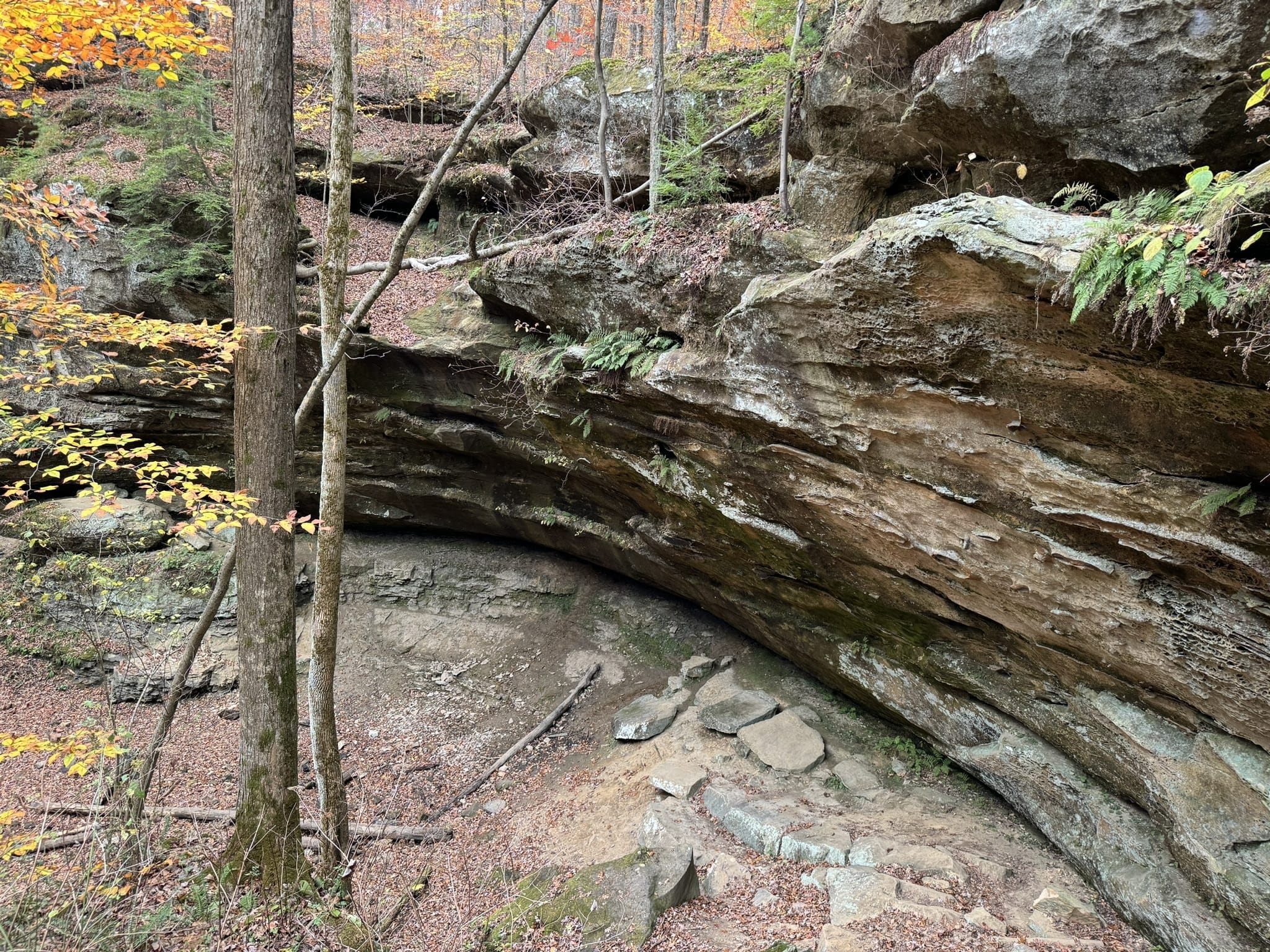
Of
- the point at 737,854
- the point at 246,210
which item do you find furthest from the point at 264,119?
the point at 737,854

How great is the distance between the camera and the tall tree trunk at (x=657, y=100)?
8.69 m

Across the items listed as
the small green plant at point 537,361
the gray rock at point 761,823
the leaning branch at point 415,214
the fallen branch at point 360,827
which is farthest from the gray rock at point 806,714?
the leaning branch at point 415,214

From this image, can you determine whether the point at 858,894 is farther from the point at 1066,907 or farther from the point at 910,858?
the point at 1066,907

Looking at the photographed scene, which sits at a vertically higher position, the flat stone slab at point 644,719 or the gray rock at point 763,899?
the gray rock at point 763,899

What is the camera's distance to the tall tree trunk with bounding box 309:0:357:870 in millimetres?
6004

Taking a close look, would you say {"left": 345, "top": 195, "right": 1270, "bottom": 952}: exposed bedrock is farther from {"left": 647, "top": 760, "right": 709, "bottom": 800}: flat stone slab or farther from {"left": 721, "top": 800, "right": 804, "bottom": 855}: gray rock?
{"left": 647, "top": 760, "right": 709, "bottom": 800}: flat stone slab

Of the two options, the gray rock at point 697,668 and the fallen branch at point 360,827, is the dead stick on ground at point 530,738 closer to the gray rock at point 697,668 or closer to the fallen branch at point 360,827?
the fallen branch at point 360,827

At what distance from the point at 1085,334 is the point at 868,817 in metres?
5.52

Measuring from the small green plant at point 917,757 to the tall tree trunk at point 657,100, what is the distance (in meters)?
7.62

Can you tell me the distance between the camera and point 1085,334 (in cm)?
465

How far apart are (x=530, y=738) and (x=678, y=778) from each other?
3084mm

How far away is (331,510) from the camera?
625 centimetres

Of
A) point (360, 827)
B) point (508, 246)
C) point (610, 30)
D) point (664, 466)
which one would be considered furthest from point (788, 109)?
point (610, 30)

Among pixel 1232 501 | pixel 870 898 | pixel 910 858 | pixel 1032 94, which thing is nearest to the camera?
pixel 1232 501
